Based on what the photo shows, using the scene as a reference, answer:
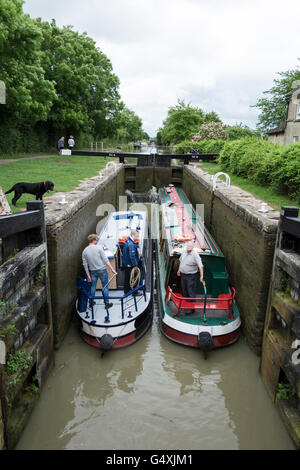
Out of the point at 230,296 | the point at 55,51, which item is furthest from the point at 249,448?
the point at 55,51

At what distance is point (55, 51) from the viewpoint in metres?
27.7

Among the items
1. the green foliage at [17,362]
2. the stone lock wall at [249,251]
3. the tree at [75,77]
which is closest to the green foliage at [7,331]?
the green foliage at [17,362]

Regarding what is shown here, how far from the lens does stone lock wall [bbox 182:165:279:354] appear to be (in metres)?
6.29

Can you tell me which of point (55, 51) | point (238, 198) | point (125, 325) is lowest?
point (125, 325)

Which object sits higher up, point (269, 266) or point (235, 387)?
point (269, 266)

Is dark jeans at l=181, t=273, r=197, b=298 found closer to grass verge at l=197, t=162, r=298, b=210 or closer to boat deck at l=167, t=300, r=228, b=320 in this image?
boat deck at l=167, t=300, r=228, b=320

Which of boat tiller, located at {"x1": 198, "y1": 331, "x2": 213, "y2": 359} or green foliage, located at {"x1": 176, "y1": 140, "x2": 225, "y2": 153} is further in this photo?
green foliage, located at {"x1": 176, "y1": 140, "x2": 225, "y2": 153}

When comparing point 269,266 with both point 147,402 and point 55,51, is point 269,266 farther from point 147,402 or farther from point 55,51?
point 55,51

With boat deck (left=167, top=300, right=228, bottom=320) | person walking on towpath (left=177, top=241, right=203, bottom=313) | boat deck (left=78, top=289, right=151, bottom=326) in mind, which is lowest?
boat deck (left=167, top=300, right=228, bottom=320)

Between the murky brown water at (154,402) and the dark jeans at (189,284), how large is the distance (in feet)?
3.82

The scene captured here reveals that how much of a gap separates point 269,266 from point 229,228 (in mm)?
3066

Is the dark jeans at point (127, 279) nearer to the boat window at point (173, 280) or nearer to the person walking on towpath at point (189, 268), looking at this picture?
the boat window at point (173, 280)

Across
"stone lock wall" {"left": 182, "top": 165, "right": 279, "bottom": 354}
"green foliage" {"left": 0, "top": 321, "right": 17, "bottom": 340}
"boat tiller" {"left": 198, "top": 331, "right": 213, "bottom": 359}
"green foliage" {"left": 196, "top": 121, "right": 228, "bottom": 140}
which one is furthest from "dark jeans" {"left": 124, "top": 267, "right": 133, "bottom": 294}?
"green foliage" {"left": 196, "top": 121, "right": 228, "bottom": 140}

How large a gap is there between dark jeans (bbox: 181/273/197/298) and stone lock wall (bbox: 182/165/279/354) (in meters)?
1.18
